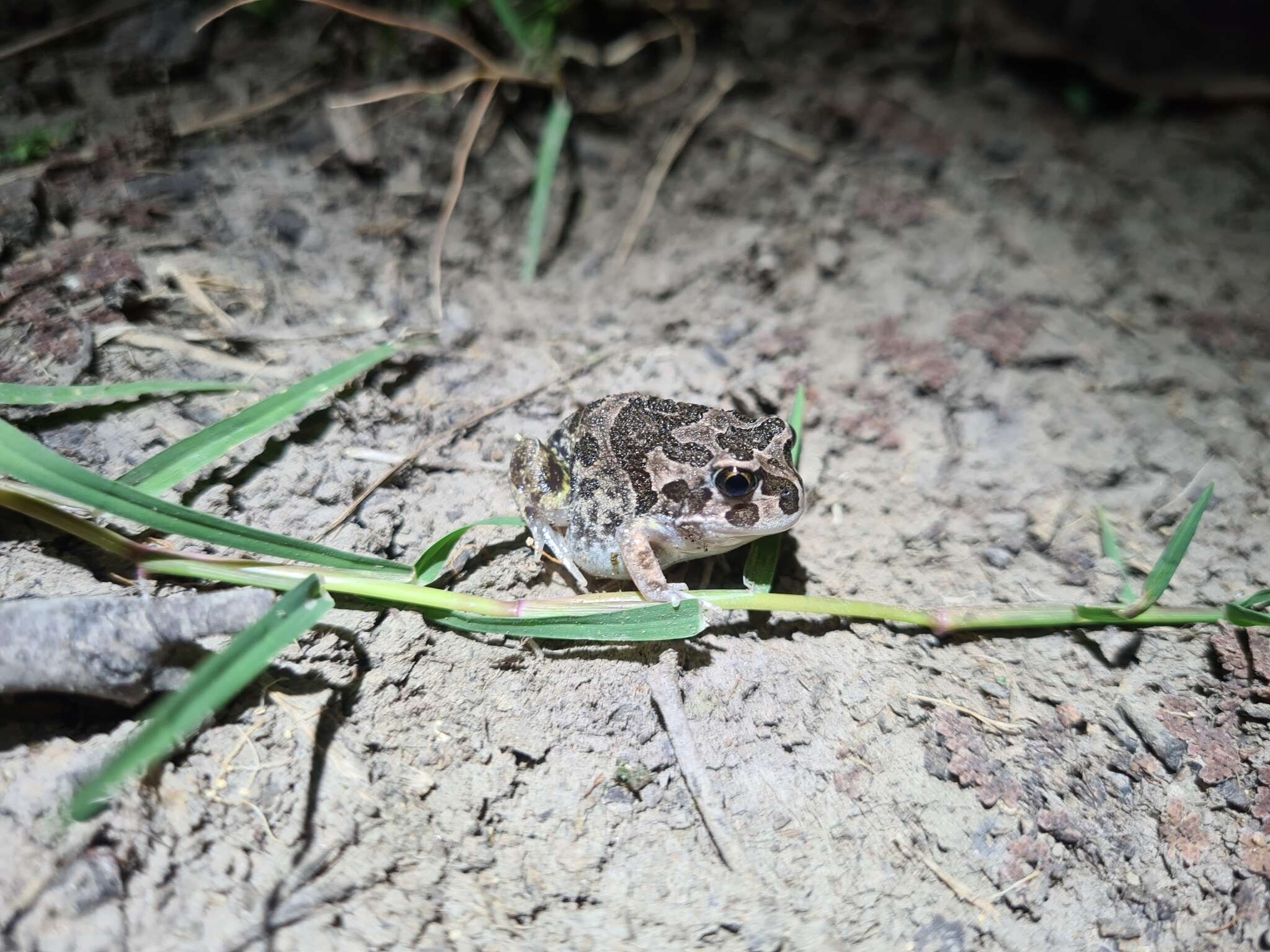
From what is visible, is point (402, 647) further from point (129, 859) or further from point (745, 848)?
point (745, 848)

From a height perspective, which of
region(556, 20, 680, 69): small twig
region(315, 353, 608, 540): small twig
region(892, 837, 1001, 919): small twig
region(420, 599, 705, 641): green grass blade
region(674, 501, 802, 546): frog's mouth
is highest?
region(556, 20, 680, 69): small twig

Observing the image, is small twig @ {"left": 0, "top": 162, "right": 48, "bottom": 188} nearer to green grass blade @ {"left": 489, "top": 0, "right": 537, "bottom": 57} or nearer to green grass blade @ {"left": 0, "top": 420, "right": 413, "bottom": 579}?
green grass blade @ {"left": 0, "top": 420, "right": 413, "bottom": 579}

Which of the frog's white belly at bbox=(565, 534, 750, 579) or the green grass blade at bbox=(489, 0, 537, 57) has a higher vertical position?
the green grass blade at bbox=(489, 0, 537, 57)

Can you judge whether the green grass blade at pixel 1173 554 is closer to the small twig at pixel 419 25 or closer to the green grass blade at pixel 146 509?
the green grass blade at pixel 146 509

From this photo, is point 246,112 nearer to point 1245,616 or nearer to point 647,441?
point 647,441

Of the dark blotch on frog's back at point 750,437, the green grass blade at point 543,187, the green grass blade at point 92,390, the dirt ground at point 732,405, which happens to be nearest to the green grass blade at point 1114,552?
the dirt ground at point 732,405

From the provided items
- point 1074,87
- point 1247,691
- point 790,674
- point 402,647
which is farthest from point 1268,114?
point 402,647

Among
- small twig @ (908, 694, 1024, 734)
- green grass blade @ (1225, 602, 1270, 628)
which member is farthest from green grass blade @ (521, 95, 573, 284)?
green grass blade @ (1225, 602, 1270, 628)
